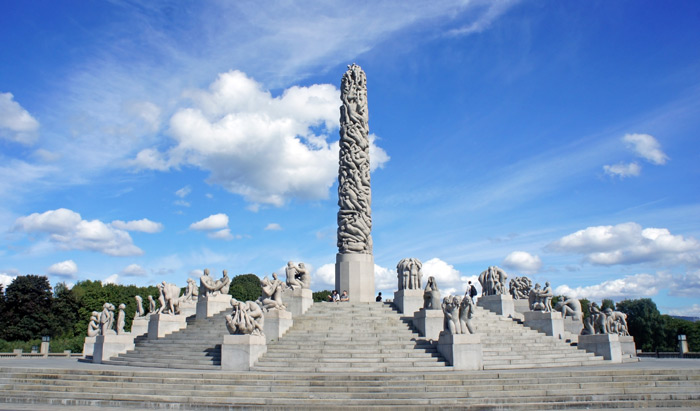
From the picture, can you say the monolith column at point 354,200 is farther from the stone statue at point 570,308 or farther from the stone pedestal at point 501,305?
the stone statue at point 570,308

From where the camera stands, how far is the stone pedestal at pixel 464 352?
16.5 meters

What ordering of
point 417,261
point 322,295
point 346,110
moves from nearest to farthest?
point 417,261 → point 346,110 → point 322,295

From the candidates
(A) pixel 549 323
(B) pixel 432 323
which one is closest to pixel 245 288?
(A) pixel 549 323

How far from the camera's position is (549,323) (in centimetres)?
2216

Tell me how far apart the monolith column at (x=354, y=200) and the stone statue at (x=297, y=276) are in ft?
12.1

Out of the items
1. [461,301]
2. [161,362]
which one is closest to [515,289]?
[461,301]

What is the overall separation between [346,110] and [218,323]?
14.0m

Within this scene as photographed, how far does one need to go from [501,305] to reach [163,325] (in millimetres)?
14997

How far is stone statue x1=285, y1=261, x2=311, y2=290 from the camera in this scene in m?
23.5

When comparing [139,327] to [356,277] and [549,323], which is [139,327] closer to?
[356,277]

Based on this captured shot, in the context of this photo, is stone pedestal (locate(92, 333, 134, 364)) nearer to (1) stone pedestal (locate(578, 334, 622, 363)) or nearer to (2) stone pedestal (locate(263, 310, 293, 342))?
(2) stone pedestal (locate(263, 310, 293, 342))

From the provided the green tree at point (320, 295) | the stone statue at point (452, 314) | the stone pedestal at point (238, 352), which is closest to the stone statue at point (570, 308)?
the stone statue at point (452, 314)

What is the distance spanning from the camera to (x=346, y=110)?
2988 centimetres

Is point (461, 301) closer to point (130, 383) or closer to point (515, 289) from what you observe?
point (130, 383)
